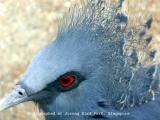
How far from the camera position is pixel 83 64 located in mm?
2240

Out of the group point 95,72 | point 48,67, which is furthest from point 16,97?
point 95,72

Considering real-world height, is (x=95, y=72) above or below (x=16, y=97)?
above

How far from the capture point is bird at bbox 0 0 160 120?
7.15 ft

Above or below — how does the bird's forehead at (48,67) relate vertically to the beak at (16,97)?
above

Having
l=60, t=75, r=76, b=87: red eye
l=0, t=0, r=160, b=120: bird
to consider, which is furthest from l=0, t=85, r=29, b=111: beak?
l=60, t=75, r=76, b=87: red eye

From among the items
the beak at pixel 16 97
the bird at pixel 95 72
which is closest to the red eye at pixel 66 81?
the bird at pixel 95 72

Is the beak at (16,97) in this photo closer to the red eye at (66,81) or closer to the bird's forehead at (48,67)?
the bird's forehead at (48,67)

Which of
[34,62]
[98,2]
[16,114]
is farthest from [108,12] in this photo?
[16,114]

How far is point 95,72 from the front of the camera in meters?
2.28

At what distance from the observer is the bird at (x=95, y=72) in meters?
2.18

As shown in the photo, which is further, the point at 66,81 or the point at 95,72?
the point at 95,72

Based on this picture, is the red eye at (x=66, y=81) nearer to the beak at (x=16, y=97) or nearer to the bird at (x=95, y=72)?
the bird at (x=95, y=72)

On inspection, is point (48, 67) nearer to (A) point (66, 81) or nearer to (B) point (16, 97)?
(A) point (66, 81)

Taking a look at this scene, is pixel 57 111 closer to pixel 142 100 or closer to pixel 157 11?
pixel 142 100
